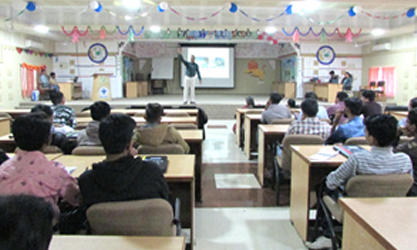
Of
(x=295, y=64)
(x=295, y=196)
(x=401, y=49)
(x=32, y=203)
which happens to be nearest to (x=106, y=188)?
(x=32, y=203)

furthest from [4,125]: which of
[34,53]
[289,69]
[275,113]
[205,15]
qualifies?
[289,69]

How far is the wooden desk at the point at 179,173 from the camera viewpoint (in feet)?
7.11

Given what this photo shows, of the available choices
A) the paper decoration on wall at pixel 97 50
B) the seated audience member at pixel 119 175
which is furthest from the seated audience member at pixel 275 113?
the paper decoration on wall at pixel 97 50

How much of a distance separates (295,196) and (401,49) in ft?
33.2

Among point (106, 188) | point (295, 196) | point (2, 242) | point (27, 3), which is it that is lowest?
point (295, 196)

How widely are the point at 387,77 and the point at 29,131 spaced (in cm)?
1238

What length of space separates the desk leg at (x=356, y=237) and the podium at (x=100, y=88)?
1059cm

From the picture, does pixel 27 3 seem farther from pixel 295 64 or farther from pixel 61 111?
pixel 295 64

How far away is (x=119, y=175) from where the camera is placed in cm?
163

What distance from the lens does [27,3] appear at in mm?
7598

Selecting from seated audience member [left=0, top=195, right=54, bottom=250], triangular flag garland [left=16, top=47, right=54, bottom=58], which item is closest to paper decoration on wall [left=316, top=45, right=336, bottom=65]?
triangular flag garland [left=16, top=47, right=54, bottom=58]

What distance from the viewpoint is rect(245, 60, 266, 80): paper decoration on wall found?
16.9 meters

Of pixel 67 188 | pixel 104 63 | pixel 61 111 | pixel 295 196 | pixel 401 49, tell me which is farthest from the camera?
pixel 104 63

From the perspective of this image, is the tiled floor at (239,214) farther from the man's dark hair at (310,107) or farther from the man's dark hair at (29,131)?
the man's dark hair at (29,131)
